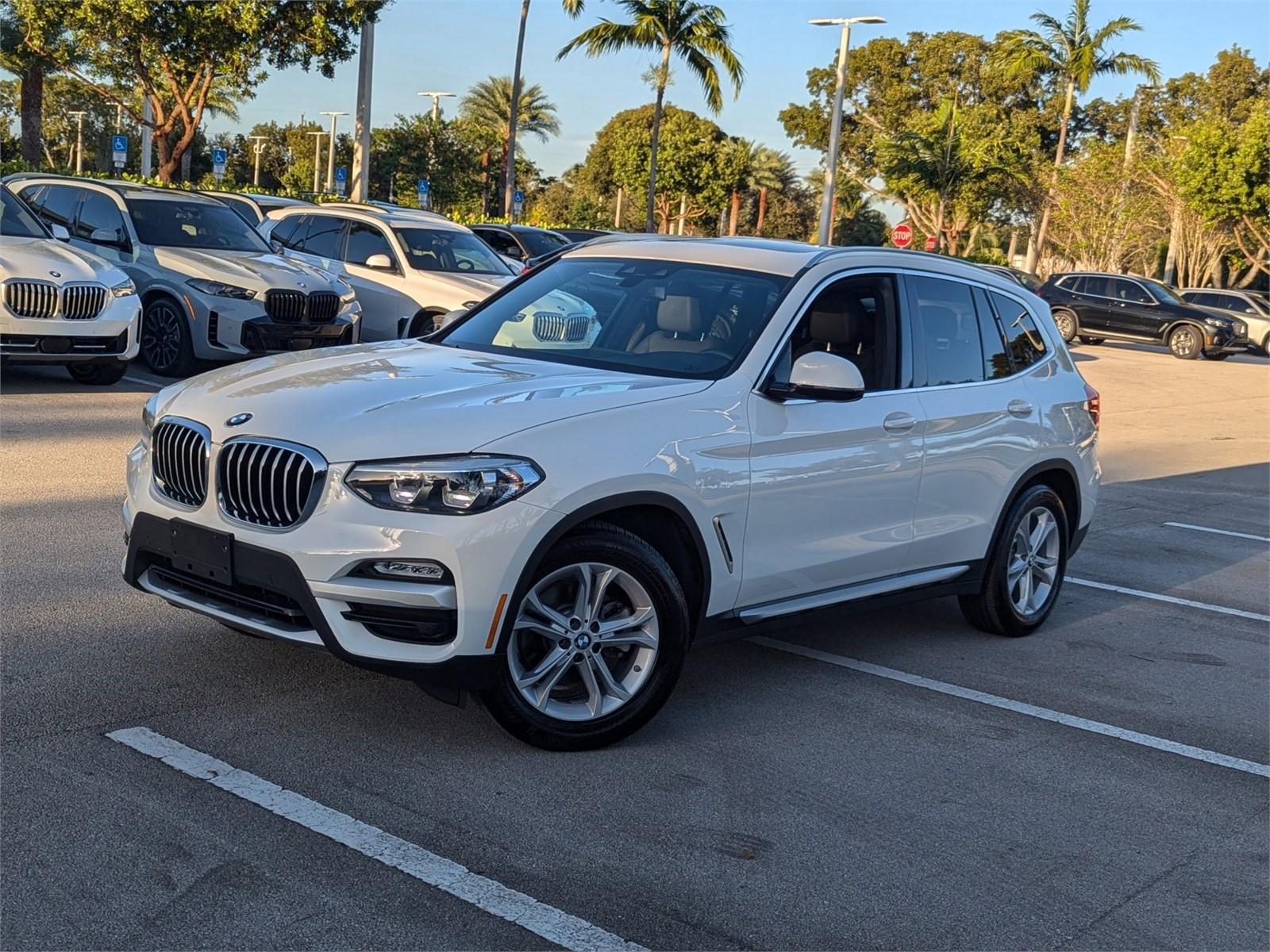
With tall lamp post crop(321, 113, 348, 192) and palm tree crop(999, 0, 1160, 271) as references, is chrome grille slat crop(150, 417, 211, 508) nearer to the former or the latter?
tall lamp post crop(321, 113, 348, 192)

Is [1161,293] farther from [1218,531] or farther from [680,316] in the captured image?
[680,316]

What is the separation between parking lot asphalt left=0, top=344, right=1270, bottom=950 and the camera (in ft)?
11.7

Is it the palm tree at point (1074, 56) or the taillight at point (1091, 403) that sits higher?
the palm tree at point (1074, 56)

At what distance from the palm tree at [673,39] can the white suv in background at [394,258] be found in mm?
26766

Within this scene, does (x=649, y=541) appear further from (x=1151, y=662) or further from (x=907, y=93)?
(x=907, y=93)

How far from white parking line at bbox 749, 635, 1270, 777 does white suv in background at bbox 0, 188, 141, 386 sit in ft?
24.5

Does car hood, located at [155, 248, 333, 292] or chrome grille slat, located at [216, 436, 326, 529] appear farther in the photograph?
car hood, located at [155, 248, 333, 292]

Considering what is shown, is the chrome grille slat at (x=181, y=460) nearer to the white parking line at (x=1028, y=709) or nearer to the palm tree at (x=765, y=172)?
the white parking line at (x=1028, y=709)

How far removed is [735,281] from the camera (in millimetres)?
5738

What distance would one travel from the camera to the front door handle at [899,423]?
5.76m

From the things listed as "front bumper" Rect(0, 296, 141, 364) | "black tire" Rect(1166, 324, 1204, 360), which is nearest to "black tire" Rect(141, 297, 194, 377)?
"front bumper" Rect(0, 296, 141, 364)

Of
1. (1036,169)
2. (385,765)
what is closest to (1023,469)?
(385,765)

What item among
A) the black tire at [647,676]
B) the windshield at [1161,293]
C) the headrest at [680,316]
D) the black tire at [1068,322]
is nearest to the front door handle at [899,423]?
the headrest at [680,316]

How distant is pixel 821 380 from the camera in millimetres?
5164
